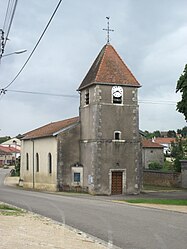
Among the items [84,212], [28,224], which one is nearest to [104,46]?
[84,212]

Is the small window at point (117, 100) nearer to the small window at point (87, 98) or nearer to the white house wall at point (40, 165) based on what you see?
the small window at point (87, 98)

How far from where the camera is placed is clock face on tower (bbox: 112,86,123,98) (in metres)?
40.7

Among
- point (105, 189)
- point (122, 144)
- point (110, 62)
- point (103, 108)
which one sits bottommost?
point (105, 189)

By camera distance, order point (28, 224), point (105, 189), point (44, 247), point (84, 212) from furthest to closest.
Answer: point (105, 189)
point (84, 212)
point (28, 224)
point (44, 247)

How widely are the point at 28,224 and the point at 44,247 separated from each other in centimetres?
444

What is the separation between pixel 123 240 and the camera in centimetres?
1256

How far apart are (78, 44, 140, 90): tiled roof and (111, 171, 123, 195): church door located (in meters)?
8.12

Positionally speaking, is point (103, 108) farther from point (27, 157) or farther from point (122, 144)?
point (27, 157)

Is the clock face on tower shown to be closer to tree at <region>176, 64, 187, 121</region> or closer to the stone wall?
tree at <region>176, 64, 187, 121</region>

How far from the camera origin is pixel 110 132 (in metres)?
40.2

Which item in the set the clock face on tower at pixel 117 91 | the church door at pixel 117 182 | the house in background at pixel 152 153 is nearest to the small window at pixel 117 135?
the church door at pixel 117 182

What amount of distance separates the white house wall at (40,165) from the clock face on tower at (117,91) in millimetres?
7150

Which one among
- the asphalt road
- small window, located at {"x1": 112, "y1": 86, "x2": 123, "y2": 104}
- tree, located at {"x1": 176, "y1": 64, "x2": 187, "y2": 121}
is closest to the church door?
small window, located at {"x1": 112, "y1": 86, "x2": 123, "y2": 104}

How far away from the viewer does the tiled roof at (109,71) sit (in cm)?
4059
